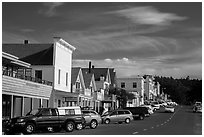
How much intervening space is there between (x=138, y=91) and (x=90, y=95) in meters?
48.1

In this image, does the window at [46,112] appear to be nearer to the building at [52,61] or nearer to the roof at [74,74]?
the building at [52,61]

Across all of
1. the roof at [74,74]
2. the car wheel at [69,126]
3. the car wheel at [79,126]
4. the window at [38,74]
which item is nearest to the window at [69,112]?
the car wheel at [69,126]

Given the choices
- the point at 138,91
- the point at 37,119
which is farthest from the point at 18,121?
the point at 138,91

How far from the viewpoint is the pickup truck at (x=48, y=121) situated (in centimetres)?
2695

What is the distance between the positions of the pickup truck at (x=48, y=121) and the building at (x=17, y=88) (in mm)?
6177

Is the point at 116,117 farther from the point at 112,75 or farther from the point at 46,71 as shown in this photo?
the point at 112,75

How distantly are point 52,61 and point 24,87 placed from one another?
11596mm

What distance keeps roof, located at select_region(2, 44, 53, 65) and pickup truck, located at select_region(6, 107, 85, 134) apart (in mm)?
20339

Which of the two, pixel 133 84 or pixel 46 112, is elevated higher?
pixel 133 84

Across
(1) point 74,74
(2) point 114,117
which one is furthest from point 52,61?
(1) point 74,74

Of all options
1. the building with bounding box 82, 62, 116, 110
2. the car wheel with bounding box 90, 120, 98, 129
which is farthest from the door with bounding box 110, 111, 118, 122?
the building with bounding box 82, 62, 116, 110

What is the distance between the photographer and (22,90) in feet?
121

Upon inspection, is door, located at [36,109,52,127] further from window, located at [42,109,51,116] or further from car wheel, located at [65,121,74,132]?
car wheel, located at [65,121,74,132]

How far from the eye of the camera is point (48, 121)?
1090 inches
